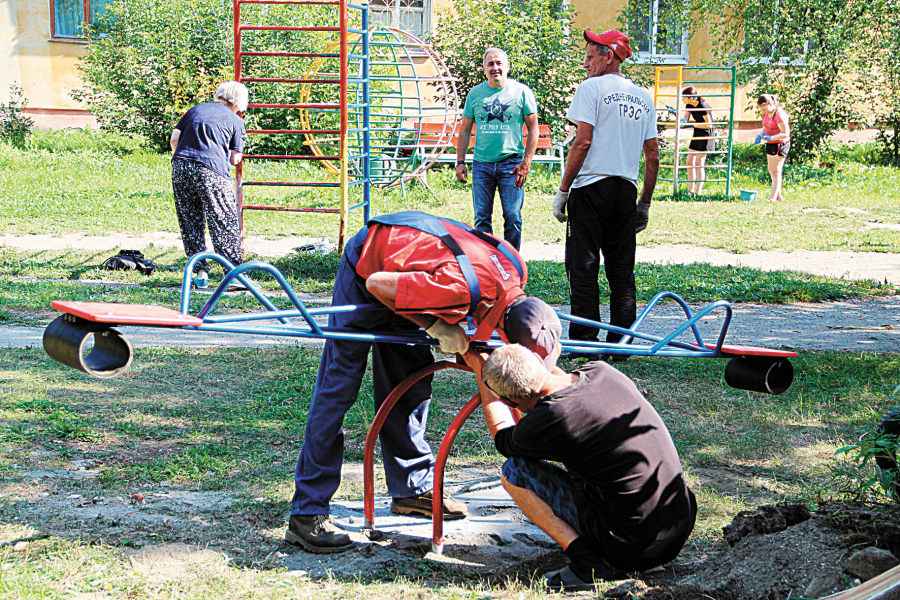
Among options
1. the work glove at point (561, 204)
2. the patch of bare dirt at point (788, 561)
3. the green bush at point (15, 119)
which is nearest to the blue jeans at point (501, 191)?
the work glove at point (561, 204)

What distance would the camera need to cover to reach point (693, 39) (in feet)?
63.2

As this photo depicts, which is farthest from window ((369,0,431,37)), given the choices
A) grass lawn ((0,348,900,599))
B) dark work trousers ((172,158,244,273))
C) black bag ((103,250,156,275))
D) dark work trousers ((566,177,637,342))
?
grass lawn ((0,348,900,599))

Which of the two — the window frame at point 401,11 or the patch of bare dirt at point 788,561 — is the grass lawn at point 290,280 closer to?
the patch of bare dirt at point 788,561

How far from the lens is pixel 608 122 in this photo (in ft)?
18.6

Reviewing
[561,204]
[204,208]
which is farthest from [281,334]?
[204,208]

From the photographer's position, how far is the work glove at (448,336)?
308cm

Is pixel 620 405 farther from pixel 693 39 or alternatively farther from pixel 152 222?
pixel 693 39

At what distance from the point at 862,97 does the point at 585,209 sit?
48.2 feet

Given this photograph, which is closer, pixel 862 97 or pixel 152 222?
pixel 152 222

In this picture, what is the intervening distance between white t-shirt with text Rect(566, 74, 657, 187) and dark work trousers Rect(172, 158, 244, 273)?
3470 mm

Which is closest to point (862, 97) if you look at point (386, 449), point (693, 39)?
point (693, 39)

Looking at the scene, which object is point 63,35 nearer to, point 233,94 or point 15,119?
point 15,119

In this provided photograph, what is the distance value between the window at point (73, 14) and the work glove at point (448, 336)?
706 inches

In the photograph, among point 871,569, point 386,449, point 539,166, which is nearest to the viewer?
point 871,569
